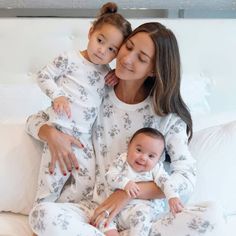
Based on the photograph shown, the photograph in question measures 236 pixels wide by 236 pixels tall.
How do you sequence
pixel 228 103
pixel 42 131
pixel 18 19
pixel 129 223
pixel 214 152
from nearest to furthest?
1. pixel 129 223
2. pixel 42 131
3. pixel 214 152
4. pixel 18 19
5. pixel 228 103

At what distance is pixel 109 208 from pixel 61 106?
34 cm

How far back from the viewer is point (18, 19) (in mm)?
2150

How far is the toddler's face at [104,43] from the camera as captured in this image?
149cm

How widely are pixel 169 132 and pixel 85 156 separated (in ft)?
0.94

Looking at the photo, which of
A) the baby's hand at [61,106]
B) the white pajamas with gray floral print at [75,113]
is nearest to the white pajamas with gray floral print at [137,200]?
the white pajamas with gray floral print at [75,113]

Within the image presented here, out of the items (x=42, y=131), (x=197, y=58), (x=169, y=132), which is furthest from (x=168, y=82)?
(x=197, y=58)

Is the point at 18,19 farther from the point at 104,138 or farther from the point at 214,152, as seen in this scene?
the point at 214,152

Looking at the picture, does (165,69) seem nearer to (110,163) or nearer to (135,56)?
(135,56)

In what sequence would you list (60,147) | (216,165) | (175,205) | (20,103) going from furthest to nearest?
(20,103) → (216,165) → (60,147) → (175,205)

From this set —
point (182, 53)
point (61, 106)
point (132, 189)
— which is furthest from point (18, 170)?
point (182, 53)

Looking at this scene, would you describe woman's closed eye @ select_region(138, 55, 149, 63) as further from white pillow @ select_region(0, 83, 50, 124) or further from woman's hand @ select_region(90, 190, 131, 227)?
white pillow @ select_region(0, 83, 50, 124)

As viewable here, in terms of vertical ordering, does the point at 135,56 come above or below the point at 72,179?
above

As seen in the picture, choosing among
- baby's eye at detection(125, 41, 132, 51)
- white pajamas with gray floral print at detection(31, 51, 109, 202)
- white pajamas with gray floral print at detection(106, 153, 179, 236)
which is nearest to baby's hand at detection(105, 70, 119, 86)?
white pajamas with gray floral print at detection(31, 51, 109, 202)

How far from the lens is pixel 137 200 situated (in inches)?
58.6
